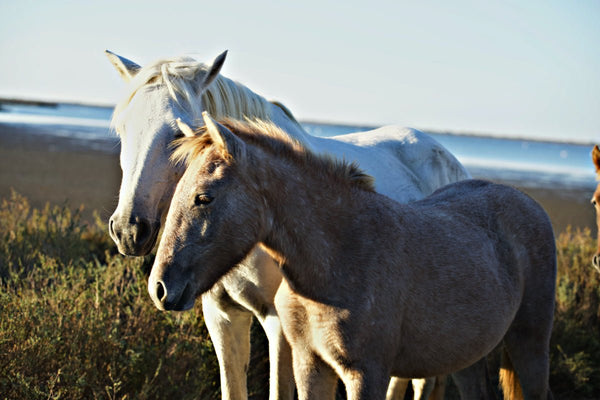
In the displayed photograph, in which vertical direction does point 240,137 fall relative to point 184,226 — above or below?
above

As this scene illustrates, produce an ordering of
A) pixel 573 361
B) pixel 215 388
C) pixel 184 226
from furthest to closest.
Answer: pixel 573 361, pixel 215 388, pixel 184 226

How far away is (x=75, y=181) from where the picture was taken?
49.7ft

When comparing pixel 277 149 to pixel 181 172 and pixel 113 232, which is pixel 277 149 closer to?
pixel 181 172

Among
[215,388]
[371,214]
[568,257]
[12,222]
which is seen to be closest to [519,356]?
[371,214]

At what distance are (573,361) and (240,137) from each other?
4.26 meters

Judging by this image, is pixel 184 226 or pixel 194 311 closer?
pixel 184 226

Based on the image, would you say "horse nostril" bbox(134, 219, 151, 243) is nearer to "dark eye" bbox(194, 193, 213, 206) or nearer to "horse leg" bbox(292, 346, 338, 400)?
"dark eye" bbox(194, 193, 213, 206)

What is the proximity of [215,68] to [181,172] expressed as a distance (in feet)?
2.20

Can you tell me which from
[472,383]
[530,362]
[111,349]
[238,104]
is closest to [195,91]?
[238,104]

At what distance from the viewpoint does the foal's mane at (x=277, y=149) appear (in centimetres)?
254

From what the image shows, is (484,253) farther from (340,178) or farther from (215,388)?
(215,388)

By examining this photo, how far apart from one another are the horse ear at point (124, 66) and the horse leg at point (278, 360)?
5.16ft

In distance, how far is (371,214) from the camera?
2705 mm

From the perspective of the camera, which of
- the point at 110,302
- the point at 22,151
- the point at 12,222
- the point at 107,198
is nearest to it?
the point at 110,302
